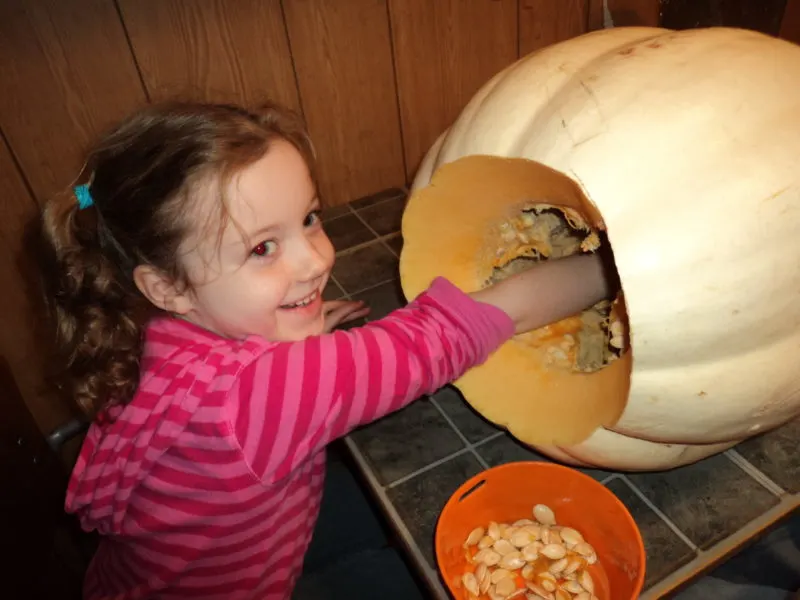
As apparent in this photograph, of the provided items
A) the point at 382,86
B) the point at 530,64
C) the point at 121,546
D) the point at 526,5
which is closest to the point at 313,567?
the point at 121,546

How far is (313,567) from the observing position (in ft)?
2.97

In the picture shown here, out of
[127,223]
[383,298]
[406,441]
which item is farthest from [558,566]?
[127,223]

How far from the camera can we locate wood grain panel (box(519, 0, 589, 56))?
4.09 feet

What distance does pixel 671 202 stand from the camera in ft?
1.72

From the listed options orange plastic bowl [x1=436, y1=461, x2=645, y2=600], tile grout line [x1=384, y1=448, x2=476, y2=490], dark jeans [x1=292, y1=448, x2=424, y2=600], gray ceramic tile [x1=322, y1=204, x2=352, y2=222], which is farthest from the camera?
gray ceramic tile [x1=322, y1=204, x2=352, y2=222]

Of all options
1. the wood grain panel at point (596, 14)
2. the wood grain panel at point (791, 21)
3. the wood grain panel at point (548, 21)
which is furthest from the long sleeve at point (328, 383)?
the wood grain panel at point (791, 21)

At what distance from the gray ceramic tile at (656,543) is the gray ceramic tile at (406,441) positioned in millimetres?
206

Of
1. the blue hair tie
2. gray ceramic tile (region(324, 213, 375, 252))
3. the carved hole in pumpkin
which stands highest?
the blue hair tie

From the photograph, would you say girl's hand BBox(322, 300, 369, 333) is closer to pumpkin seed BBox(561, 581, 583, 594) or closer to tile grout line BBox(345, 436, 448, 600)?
tile grout line BBox(345, 436, 448, 600)

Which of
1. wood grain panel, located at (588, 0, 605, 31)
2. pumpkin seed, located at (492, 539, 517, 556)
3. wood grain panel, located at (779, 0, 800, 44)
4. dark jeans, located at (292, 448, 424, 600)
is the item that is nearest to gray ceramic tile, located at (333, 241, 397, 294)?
dark jeans, located at (292, 448, 424, 600)

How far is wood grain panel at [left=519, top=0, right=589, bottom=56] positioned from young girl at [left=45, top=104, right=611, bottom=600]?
732 mm

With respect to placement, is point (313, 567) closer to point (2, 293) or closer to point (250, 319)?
point (250, 319)

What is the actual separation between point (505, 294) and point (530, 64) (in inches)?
10.1

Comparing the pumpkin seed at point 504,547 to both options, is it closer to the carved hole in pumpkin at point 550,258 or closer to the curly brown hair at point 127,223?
the carved hole in pumpkin at point 550,258
